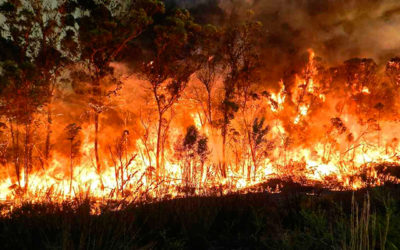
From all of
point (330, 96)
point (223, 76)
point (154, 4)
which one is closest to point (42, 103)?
point (154, 4)

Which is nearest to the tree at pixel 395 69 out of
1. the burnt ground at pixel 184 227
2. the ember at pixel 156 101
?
the ember at pixel 156 101

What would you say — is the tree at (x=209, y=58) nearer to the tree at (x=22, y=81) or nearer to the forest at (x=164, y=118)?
the forest at (x=164, y=118)

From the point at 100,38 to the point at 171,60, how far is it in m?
4.81

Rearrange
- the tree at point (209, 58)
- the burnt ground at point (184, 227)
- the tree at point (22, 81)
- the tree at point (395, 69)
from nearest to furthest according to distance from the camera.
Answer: the burnt ground at point (184, 227)
the tree at point (22, 81)
the tree at point (209, 58)
the tree at point (395, 69)

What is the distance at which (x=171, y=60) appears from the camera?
19.9 m

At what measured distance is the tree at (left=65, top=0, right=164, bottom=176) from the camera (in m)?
17.4

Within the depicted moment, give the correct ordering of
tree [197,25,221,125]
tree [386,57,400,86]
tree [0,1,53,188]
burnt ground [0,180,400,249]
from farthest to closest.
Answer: tree [386,57,400,86], tree [197,25,221,125], tree [0,1,53,188], burnt ground [0,180,400,249]

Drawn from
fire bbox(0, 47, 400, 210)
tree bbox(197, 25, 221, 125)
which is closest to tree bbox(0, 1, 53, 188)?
fire bbox(0, 47, 400, 210)

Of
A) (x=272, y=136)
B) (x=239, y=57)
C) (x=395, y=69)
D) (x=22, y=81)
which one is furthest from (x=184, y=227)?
(x=395, y=69)

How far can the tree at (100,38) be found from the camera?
17.4 m

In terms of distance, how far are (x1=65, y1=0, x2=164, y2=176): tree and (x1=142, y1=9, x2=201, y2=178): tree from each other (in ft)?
4.87

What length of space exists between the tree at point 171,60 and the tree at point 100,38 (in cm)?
148

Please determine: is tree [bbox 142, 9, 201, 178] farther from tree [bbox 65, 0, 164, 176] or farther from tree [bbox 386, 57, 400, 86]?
tree [bbox 386, 57, 400, 86]

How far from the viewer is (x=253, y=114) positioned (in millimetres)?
25141
